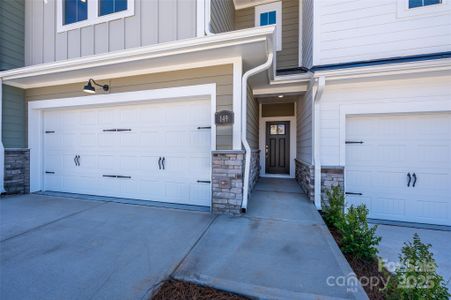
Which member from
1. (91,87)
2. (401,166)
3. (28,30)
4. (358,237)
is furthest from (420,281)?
(28,30)

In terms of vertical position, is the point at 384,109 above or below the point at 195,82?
below

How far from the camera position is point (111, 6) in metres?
4.22

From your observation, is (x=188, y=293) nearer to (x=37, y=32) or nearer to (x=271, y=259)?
(x=271, y=259)

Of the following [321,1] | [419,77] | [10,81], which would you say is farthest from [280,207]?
[10,81]

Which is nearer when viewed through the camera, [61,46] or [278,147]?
[61,46]

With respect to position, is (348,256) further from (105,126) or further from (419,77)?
(105,126)

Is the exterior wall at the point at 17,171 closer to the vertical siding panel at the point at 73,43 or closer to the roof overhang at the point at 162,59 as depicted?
the roof overhang at the point at 162,59

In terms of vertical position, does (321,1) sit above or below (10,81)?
above

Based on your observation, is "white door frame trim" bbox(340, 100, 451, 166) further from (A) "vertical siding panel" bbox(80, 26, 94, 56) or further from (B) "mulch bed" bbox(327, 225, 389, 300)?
(A) "vertical siding panel" bbox(80, 26, 94, 56)

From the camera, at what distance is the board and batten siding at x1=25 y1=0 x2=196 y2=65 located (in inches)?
149

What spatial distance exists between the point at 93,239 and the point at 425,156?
228 inches

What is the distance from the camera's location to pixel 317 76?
3.97m

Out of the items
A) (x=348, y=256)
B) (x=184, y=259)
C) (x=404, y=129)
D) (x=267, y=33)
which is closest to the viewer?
(x=184, y=259)

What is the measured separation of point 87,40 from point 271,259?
532cm
